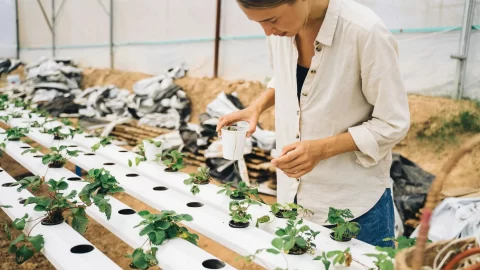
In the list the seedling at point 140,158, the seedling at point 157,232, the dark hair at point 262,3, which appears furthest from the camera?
the seedling at point 140,158

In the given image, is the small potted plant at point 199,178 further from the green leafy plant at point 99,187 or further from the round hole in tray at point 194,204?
the green leafy plant at point 99,187

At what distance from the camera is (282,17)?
43.3 inches

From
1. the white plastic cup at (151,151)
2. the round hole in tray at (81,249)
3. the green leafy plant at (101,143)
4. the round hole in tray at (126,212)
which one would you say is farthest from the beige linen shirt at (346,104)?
the green leafy plant at (101,143)

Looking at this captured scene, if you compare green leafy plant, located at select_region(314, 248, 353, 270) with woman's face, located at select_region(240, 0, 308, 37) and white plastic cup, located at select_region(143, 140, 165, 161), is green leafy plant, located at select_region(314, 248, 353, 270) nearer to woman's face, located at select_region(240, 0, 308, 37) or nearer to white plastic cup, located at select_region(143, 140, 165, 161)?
woman's face, located at select_region(240, 0, 308, 37)

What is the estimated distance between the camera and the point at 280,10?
107cm

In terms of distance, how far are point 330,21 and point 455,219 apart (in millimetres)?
2030

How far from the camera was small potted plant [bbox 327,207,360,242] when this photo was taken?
123 centimetres

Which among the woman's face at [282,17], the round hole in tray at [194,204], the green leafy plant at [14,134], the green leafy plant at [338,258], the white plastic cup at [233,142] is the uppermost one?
the woman's face at [282,17]

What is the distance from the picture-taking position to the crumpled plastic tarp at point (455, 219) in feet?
8.19

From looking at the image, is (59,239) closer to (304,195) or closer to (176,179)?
(176,179)

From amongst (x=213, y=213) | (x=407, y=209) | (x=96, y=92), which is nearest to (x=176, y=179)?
(x=213, y=213)

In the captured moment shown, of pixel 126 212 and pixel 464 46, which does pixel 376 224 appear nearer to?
pixel 126 212

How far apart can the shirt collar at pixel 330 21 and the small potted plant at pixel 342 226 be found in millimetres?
568

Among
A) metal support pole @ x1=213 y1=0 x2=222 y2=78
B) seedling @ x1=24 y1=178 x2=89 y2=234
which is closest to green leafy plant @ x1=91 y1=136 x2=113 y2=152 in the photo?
seedling @ x1=24 y1=178 x2=89 y2=234
